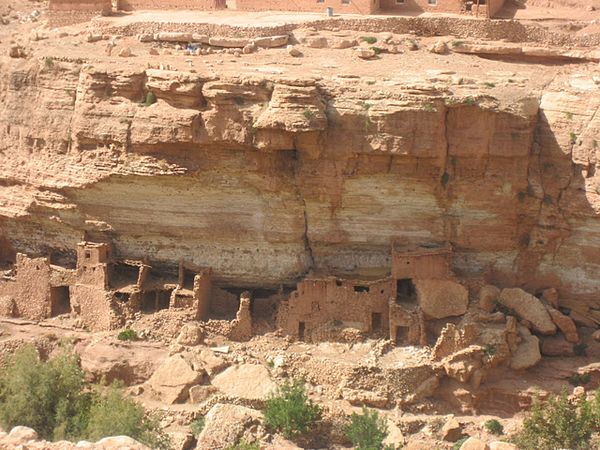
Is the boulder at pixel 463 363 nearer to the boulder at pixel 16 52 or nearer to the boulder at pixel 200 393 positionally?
the boulder at pixel 200 393

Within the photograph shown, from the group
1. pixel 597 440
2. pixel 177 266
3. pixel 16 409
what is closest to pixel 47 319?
pixel 177 266

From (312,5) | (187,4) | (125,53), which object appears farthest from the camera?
(187,4)

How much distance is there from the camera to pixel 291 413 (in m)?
24.7

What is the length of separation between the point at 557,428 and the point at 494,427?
201 cm

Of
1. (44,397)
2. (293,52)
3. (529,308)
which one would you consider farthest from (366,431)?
(293,52)

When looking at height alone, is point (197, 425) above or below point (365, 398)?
below

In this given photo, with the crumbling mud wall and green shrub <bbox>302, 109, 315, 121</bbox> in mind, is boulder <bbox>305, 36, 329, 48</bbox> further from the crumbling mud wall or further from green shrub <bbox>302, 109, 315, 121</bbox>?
green shrub <bbox>302, 109, 315, 121</bbox>

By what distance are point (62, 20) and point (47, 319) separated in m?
9.46

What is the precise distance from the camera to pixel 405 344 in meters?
27.0

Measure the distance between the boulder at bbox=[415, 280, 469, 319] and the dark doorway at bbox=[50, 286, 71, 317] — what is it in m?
8.97

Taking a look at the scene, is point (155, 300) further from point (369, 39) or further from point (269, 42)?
point (369, 39)

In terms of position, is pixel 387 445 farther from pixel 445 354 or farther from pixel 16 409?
pixel 16 409

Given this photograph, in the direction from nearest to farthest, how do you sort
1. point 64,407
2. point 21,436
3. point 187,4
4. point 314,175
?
point 21,436 → point 64,407 → point 314,175 → point 187,4

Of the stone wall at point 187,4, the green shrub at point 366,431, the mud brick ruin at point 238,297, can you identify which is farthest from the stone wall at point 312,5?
the green shrub at point 366,431
